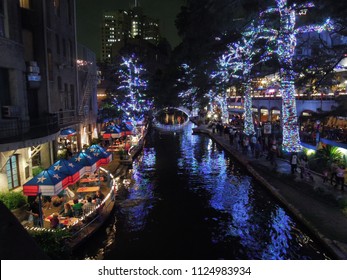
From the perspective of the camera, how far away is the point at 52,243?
12.1 metres

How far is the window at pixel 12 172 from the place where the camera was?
1917 centimetres

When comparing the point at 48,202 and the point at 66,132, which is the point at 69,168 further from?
the point at 66,132

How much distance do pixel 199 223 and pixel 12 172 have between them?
1075cm

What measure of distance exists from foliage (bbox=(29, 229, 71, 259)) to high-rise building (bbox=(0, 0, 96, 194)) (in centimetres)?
505

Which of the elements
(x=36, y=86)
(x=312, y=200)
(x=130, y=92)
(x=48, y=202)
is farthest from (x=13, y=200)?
(x=130, y=92)

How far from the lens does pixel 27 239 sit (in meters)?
5.05

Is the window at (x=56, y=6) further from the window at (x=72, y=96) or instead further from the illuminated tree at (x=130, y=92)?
the illuminated tree at (x=130, y=92)

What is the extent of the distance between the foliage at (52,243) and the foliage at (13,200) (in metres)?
4.55

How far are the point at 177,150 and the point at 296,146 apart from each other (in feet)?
60.7

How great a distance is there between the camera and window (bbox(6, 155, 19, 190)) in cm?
1917

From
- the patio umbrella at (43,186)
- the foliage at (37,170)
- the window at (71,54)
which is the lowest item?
the foliage at (37,170)

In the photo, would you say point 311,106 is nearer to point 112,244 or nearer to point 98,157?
point 98,157

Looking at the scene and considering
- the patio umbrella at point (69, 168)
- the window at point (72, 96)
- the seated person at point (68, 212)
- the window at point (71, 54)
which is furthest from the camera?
the window at point (72, 96)

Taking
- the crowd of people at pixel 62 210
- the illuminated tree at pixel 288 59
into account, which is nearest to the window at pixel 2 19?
the crowd of people at pixel 62 210
